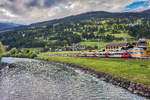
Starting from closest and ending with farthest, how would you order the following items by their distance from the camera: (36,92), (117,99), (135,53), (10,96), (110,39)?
(117,99) < (10,96) < (36,92) < (135,53) < (110,39)

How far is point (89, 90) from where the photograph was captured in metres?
34.1

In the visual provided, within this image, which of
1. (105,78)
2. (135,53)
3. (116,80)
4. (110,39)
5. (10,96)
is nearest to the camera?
(10,96)

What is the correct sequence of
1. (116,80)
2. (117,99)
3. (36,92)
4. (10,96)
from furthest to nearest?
(116,80)
(36,92)
(10,96)
(117,99)

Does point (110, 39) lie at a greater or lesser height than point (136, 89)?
greater

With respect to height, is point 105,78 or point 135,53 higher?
point 135,53

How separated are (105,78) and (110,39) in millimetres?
159021

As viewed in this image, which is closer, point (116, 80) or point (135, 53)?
point (116, 80)

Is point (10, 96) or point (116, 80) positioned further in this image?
point (116, 80)

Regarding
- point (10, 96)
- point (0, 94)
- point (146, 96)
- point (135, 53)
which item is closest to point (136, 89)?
point (146, 96)

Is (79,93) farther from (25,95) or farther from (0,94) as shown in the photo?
(0,94)

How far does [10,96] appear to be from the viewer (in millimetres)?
30766

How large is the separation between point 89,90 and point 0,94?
2144 cm

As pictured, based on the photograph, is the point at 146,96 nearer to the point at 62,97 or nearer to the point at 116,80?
the point at 116,80

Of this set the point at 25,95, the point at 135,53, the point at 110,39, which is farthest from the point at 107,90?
the point at 110,39
